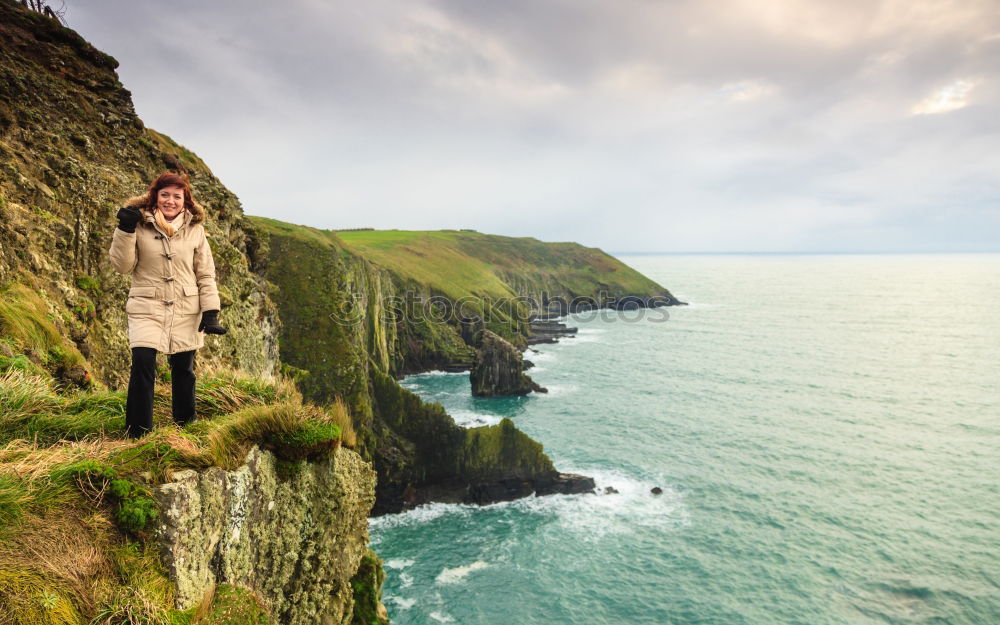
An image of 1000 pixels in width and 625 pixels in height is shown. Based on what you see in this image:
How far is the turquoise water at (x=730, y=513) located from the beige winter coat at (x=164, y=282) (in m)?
29.2

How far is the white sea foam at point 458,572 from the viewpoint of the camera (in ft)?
112

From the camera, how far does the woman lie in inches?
259

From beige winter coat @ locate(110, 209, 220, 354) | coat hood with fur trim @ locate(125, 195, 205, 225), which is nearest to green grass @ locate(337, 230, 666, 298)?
coat hood with fur trim @ locate(125, 195, 205, 225)

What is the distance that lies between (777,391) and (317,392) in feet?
217

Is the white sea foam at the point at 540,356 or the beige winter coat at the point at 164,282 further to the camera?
the white sea foam at the point at 540,356

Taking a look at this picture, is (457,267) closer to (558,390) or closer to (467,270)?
(467,270)

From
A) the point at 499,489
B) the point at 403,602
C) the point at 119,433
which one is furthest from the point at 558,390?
the point at 119,433

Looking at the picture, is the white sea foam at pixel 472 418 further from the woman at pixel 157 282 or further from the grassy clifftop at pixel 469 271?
the woman at pixel 157 282

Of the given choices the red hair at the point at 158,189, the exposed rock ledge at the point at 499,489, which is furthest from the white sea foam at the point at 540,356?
the red hair at the point at 158,189

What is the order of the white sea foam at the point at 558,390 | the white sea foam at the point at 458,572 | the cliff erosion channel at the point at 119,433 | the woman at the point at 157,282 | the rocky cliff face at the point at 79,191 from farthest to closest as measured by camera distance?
the white sea foam at the point at 558,390 < the white sea foam at the point at 458,572 < the rocky cliff face at the point at 79,191 < the woman at the point at 157,282 < the cliff erosion channel at the point at 119,433

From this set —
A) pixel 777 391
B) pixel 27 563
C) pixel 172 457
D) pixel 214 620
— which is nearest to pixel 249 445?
pixel 172 457

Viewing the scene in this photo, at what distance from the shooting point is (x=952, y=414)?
6612 cm

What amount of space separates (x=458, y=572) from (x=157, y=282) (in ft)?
111

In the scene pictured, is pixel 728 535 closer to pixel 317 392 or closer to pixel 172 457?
pixel 317 392
